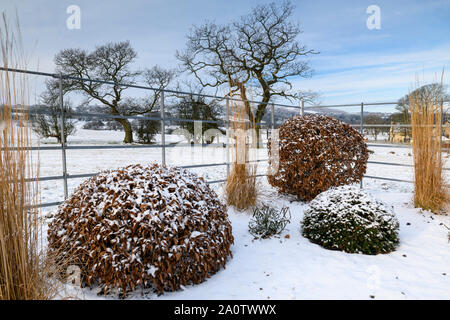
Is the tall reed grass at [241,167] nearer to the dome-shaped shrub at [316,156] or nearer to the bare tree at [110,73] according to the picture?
the dome-shaped shrub at [316,156]

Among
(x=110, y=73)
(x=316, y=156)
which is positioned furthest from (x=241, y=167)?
(x=110, y=73)

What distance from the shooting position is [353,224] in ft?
7.87

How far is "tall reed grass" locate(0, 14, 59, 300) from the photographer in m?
1.27

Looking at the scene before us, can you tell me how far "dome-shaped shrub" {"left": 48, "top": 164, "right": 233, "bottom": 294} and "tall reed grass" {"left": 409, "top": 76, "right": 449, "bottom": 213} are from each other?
2622 mm

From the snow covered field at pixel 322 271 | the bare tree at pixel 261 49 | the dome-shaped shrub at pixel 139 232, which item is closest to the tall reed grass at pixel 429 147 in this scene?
the snow covered field at pixel 322 271

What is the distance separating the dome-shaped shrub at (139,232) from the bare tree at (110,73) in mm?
10348

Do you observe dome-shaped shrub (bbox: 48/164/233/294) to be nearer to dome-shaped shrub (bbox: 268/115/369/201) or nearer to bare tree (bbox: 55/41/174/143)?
dome-shaped shrub (bbox: 268/115/369/201)

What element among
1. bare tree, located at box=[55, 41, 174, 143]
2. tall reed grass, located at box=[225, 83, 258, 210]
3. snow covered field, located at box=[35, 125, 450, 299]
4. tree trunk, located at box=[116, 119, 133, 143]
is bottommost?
snow covered field, located at box=[35, 125, 450, 299]

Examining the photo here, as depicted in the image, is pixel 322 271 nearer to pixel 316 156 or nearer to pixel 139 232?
pixel 139 232

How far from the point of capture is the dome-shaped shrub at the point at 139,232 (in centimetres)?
160

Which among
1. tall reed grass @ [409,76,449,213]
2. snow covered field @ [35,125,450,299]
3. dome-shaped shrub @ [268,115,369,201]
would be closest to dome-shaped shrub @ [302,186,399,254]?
snow covered field @ [35,125,450,299]

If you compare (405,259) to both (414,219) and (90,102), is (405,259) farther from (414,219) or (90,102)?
(90,102)

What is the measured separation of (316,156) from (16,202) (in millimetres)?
3097
